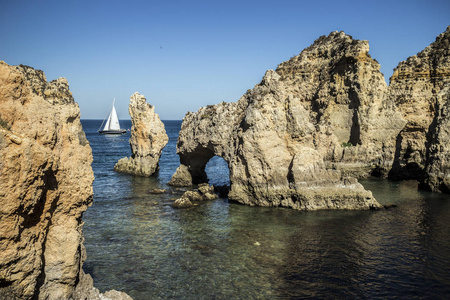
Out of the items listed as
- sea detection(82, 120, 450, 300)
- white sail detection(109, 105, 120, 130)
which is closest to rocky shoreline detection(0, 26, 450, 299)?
sea detection(82, 120, 450, 300)

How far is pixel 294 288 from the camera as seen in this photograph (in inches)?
599

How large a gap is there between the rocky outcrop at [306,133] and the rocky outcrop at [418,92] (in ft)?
16.1

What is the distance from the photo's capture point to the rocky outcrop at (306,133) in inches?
1092

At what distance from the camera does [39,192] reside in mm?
7047

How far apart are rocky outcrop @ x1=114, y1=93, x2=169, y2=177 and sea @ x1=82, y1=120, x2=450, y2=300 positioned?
1655cm

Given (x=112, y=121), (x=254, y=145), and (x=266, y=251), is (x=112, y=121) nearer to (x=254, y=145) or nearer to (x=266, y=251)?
(x=254, y=145)

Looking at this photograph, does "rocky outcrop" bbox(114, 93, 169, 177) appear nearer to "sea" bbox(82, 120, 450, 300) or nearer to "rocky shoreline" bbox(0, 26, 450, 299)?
"rocky shoreline" bbox(0, 26, 450, 299)

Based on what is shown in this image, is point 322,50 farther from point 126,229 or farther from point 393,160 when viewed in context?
point 126,229

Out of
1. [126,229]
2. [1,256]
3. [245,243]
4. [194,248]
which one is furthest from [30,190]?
[126,229]

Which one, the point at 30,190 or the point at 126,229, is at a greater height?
the point at 30,190

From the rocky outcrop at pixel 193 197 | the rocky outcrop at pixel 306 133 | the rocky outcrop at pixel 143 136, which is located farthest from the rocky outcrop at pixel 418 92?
the rocky outcrop at pixel 143 136

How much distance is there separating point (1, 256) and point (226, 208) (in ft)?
74.1

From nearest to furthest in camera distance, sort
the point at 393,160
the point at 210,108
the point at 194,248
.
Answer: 1. the point at 194,248
2. the point at 210,108
3. the point at 393,160

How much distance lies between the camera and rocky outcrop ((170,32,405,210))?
27734mm
